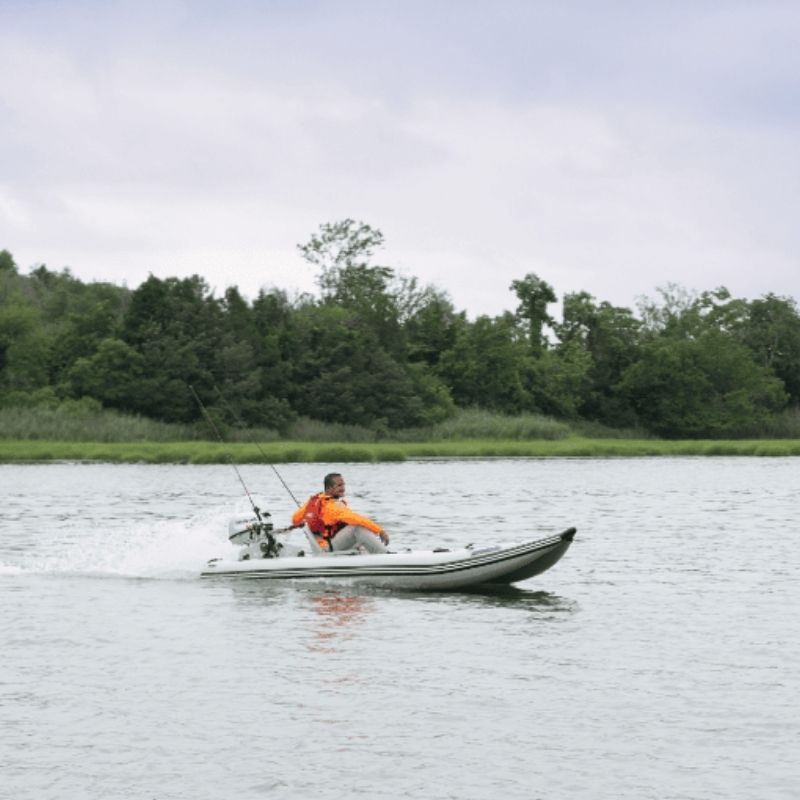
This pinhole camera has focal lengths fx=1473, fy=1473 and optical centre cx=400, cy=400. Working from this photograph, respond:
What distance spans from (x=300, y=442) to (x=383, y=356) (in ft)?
39.0

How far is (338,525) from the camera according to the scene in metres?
18.5

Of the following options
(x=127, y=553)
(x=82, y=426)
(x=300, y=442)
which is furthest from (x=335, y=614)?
(x=300, y=442)

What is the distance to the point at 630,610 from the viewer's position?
17406 millimetres

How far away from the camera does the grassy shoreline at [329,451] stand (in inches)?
2158

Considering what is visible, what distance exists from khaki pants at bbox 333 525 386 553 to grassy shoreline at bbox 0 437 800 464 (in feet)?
92.8

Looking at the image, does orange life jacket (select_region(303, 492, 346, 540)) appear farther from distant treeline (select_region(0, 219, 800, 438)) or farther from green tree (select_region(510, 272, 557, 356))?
green tree (select_region(510, 272, 557, 356))

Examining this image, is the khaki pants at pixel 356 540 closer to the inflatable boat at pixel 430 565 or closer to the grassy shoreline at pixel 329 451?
the inflatable boat at pixel 430 565

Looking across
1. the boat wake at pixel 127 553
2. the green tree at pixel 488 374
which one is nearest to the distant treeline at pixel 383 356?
the green tree at pixel 488 374

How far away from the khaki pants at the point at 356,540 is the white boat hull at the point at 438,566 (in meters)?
0.19

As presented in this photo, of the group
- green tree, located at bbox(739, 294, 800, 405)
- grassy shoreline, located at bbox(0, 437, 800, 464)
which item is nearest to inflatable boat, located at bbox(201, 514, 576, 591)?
grassy shoreline, located at bbox(0, 437, 800, 464)

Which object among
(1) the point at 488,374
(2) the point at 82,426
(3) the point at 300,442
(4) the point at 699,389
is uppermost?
(1) the point at 488,374

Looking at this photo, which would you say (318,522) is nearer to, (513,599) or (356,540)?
(356,540)

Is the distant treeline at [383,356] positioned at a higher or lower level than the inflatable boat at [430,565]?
higher

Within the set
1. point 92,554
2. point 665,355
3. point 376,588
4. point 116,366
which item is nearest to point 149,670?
point 376,588
